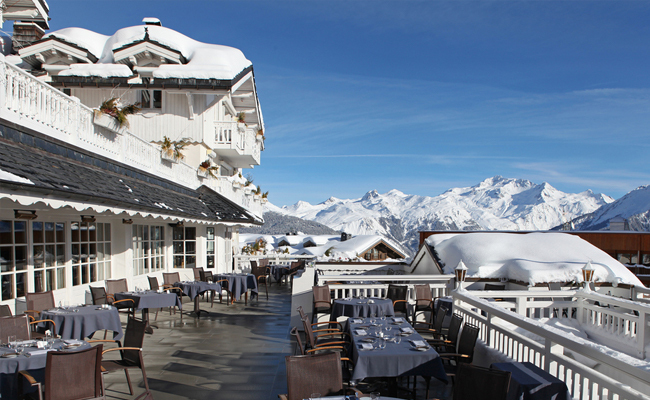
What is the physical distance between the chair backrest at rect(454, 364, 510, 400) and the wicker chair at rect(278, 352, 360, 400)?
3.49 ft

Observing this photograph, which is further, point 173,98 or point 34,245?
point 173,98

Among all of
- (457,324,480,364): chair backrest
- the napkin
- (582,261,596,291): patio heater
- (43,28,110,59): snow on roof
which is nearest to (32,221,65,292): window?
the napkin

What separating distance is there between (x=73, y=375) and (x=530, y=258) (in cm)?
1065

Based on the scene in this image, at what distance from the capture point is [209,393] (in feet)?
18.5

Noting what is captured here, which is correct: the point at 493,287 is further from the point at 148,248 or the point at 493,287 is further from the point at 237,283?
the point at 148,248

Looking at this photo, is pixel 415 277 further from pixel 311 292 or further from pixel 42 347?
pixel 42 347

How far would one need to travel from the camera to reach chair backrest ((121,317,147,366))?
5.31 metres

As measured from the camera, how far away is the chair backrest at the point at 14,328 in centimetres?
544

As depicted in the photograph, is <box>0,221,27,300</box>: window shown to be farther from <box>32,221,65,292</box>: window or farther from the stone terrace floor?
the stone terrace floor

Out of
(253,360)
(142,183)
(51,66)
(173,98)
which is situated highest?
(51,66)

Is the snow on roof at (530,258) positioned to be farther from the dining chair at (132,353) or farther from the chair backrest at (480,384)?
the dining chair at (132,353)

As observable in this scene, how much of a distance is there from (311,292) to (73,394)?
596 centimetres

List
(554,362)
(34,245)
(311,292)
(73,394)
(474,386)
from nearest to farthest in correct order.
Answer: (474,386) < (73,394) < (554,362) < (34,245) < (311,292)

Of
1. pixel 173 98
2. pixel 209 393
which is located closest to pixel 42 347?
pixel 209 393
